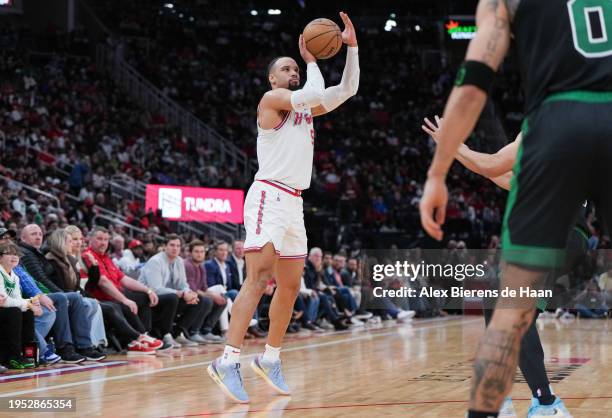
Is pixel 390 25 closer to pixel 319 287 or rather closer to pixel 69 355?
pixel 319 287

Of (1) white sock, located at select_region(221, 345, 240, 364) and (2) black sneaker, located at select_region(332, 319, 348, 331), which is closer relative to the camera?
(1) white sock, located at select_region(221, 345, 240, 364)

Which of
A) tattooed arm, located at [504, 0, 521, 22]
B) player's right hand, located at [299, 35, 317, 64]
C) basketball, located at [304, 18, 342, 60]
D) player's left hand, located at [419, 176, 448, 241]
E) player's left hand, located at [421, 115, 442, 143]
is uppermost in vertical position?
basketball, located at [304, 18, 342, 60]

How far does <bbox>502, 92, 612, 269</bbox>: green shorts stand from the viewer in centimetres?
295

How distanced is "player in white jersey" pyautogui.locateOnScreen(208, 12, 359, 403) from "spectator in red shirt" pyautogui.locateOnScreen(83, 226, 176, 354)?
387 centimetres

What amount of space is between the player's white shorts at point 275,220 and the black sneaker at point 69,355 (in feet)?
10.8

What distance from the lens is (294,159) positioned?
20.6 ft

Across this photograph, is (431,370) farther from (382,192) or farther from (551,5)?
(382,192)

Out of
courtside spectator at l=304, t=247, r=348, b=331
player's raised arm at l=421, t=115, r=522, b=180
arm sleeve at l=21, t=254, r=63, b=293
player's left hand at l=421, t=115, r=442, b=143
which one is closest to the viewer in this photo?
player's left hand at l=421, t=115, r=442, b=143

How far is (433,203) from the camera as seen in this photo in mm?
3041

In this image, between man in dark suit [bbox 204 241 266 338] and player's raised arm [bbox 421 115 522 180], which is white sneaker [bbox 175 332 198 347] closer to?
man in dark suit [bbox 204 241 266 338]

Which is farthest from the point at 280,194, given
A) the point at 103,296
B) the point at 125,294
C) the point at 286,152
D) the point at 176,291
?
the point at 176,291

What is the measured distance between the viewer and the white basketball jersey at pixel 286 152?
247 inches

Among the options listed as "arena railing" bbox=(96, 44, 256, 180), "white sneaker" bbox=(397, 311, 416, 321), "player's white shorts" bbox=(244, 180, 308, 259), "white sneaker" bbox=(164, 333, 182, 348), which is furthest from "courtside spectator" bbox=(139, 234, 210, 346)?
"arena railing" bbox=(96, 44, 256, 180)

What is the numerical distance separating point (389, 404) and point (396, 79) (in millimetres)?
28923
